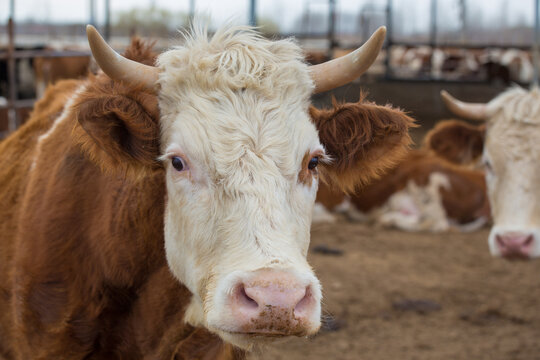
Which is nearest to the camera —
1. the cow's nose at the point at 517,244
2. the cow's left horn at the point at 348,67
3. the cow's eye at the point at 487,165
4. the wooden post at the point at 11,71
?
the cow's left horn at the point at 348,67

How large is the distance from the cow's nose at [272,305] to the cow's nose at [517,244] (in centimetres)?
310

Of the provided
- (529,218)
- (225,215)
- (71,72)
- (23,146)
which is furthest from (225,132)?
(71,72)

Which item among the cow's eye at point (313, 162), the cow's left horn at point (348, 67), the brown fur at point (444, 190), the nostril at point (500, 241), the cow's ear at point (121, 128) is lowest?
the brown fur at point (444, 190)

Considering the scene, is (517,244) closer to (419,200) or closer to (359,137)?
(359,137)

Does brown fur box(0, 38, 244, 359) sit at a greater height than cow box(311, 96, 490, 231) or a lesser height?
greater

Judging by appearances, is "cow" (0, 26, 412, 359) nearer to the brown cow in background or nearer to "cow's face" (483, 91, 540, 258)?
"cow's face" (483, 91, 540, 258)

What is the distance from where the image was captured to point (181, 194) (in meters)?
2.34

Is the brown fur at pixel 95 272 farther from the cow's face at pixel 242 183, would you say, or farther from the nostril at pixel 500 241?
the nostril at pixel 500 241

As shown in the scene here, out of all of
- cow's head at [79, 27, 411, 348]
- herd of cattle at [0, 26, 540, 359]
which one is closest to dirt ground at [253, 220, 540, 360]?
herd of cattle at [0, 26, 540, 359]

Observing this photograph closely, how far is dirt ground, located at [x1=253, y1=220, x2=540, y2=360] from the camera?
15.5 ft

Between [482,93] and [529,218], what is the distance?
381 inches

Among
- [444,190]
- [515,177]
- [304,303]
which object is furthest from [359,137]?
[444,190]

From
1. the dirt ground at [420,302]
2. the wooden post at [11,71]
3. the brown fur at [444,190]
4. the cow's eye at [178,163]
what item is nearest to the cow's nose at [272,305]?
the cow's eye at [178,163]

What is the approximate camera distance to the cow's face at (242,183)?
1.98m
